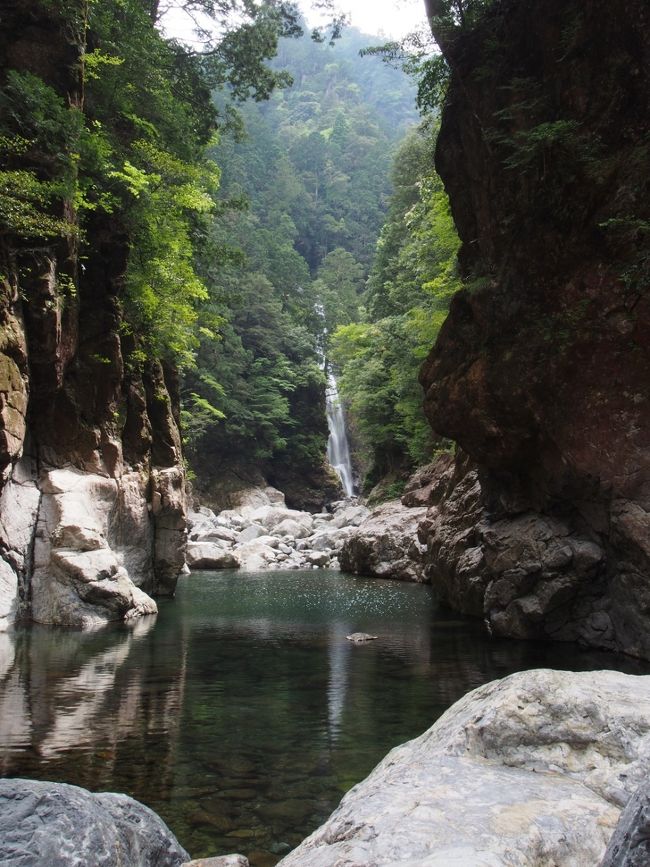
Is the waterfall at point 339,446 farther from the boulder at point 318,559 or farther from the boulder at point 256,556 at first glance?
the boulder at point 318,559

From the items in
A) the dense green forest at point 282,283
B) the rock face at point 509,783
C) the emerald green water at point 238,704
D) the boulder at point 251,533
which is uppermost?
the dense green forest at point 282,283

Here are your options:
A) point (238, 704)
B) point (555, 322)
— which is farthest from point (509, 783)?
point (555, 322)

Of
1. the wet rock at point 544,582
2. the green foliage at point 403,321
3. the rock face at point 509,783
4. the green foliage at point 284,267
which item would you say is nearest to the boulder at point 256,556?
the green foliage at point 403,321

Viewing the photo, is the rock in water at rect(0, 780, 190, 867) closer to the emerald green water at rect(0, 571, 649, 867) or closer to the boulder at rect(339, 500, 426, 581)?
the emerald green water at rect(0, 571, 649, 867)

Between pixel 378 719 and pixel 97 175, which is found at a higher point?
pixel 97 175

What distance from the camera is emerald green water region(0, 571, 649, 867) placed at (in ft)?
16.6

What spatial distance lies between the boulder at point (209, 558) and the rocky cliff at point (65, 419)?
7450 millimetres

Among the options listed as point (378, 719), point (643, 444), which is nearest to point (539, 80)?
point (643, 444)

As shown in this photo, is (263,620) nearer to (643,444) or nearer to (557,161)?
(643,444)

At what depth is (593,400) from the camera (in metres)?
10.8

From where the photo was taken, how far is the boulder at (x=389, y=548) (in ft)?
72.6

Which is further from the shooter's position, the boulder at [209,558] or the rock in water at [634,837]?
the boulder at [209,558]

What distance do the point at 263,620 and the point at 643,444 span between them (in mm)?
8199

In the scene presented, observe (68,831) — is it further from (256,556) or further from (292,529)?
(292,529)
